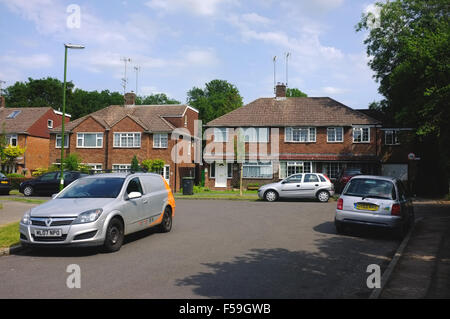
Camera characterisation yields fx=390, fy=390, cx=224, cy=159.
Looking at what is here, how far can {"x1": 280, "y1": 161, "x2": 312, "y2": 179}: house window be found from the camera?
3491 cm

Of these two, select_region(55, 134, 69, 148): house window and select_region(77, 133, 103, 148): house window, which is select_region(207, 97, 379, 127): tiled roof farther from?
select_region(55, 134, 69, 148): house window

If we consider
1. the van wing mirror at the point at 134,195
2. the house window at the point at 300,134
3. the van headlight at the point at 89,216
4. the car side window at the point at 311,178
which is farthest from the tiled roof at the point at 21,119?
the van headlight at the point at 89,216

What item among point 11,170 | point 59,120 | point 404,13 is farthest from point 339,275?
point 59,120

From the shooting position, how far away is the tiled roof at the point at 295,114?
35375 mm

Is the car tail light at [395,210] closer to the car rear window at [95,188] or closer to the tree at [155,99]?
the car rear window at [95,188]

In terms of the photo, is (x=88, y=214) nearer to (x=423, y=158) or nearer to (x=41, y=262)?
(x=41, y=262)

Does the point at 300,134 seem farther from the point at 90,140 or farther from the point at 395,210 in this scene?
the point at 395,210

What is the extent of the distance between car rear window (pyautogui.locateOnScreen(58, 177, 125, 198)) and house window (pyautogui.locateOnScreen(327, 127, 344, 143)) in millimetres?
28407

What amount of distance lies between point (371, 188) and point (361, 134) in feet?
83.7

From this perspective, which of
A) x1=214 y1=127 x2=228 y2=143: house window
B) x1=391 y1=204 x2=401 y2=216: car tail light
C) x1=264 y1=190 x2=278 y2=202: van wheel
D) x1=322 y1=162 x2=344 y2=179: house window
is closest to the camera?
x1=391 y1=204 x2=401 y2=216: car tail light

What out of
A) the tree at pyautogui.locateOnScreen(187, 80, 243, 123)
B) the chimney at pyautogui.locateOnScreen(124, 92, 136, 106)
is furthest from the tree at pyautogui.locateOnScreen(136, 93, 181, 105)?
the chimney at pyautogui.locateOnScreen(124, 92, 136, 106)

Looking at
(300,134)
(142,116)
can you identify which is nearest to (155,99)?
(142,116)

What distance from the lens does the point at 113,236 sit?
8438 mm

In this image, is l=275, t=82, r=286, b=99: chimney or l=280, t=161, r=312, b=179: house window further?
l=275, t=82, r=286, b=99: chimney
